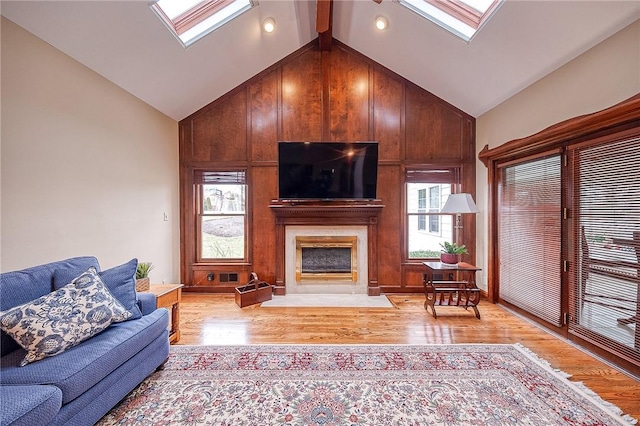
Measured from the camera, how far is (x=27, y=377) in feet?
4.48

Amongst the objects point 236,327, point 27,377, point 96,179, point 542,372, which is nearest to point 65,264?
point 27,377

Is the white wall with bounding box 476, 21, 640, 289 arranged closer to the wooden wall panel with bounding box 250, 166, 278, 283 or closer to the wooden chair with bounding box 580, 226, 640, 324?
the wooden chair with bounding box 580, 226, 640, 324

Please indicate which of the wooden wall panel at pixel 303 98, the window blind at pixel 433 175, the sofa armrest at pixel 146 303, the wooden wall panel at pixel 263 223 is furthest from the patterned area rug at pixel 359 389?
the wooden wall panel at pixel 303 98

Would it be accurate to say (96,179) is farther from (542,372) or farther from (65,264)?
(542,372)

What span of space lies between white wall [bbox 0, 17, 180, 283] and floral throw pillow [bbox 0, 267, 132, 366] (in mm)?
738

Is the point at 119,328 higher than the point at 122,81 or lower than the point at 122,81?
lower

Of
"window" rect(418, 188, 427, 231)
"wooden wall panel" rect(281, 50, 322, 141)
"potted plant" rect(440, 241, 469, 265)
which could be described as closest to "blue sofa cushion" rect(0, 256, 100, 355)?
"wooden wall panel" rect(281, 50, 322, 141)

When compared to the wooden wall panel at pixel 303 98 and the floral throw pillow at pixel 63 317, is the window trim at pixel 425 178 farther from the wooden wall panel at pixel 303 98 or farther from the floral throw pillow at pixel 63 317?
the floral throw pillow at pixel 63 317

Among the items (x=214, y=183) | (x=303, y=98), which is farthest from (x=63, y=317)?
(x=303, y=98)

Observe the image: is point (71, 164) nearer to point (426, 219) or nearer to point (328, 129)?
point (328, 129)

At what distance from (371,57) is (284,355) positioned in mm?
4210

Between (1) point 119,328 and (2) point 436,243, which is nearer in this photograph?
(1) point 119,328

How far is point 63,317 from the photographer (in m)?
1.60

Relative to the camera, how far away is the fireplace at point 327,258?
13.5 feet
